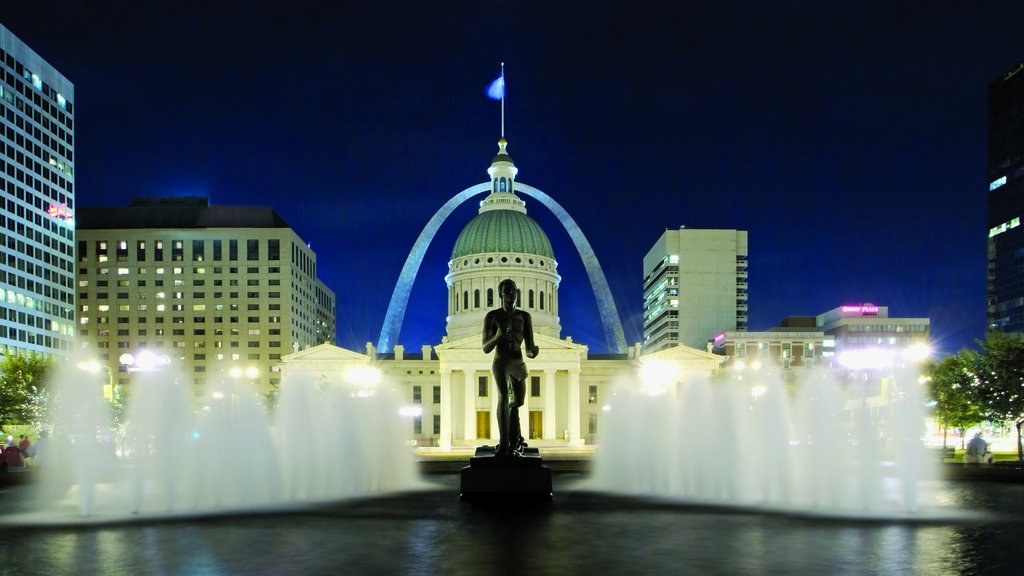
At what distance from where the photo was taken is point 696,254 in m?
178

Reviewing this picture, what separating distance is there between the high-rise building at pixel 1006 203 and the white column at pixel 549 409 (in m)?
83.1

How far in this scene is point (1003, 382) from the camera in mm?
53062

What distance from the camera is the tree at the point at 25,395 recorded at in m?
62.8

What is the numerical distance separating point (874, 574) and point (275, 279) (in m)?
161

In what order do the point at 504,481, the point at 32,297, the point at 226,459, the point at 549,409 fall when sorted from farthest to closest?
1. the point at 32,297
2. the point at 549,409
3. the point at 226,459
4. the point at 504,481

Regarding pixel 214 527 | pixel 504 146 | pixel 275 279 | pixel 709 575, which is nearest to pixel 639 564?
pixel 709 575

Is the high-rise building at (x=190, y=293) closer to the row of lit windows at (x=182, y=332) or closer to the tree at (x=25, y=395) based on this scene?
the row of lit windows at (x=182, y=332)

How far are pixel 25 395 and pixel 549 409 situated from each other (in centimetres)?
5925

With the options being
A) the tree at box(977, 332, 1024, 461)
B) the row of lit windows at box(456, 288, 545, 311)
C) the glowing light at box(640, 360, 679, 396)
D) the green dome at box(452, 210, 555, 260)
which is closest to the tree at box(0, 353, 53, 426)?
the tree at box(977, 332, 1024, 461)

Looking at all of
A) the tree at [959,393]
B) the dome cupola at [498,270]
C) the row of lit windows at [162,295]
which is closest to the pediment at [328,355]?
the dome cupola at [498,270]

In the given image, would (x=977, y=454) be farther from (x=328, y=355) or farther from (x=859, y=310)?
(x=859, y=310)

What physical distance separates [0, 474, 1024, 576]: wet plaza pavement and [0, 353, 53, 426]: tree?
44.6 meters

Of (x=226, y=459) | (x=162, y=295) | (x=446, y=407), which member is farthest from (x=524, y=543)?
(x=162, y=295)

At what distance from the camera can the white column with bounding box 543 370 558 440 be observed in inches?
4326
